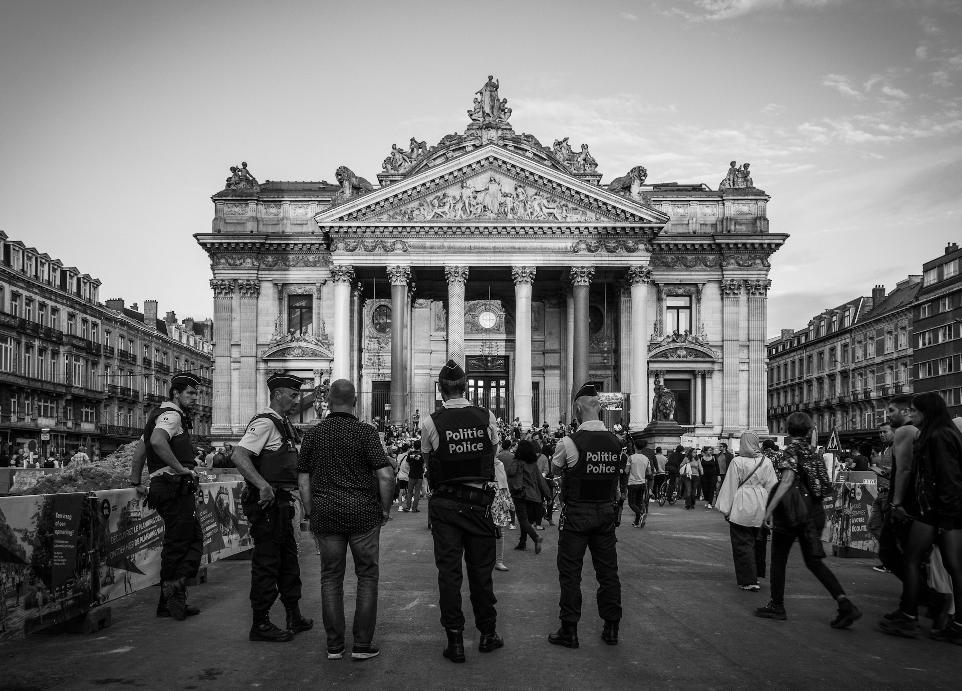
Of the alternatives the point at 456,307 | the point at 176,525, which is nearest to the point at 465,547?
the point at 176,525

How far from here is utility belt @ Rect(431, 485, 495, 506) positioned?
301 inches

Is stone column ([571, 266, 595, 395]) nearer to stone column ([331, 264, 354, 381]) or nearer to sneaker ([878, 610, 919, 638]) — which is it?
stone column ([331, 264, 354, 381])

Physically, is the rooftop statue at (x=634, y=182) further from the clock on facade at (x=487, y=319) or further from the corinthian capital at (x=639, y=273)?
the clock on facade at (x=487, y=319)

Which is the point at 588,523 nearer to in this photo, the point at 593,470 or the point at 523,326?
the point at 593,470

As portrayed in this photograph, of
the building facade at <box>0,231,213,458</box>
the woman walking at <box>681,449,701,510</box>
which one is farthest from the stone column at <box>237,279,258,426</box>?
the woman walking at <box>681,449,701,510</box>

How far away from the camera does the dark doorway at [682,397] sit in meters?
47.0

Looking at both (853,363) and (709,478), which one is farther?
(853,363)

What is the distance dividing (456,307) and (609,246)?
25.2ft

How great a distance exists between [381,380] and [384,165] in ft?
35.8

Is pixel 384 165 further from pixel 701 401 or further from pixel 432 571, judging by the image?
pixel 432 571

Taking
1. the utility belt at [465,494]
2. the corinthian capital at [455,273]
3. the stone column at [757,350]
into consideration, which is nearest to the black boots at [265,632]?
the utility belt at [465,494]

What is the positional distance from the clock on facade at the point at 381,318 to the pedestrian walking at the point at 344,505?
135 feet

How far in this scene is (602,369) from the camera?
47.5 metres

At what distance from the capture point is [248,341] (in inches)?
1853
